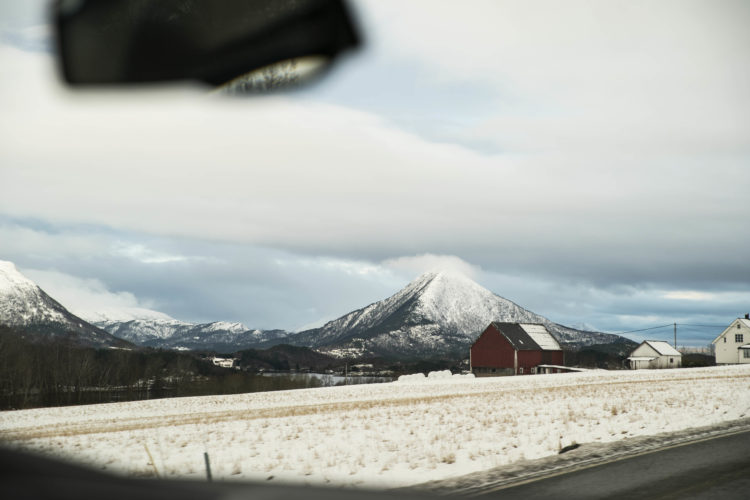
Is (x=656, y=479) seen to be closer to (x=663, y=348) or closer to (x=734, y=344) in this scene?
(x=734, y=344)

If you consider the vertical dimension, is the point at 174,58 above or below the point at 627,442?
above

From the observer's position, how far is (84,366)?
94.5 m

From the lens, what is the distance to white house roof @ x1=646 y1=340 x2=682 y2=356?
380 ft

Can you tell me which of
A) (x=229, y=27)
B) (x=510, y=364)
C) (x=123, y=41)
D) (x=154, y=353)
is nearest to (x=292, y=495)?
(x=229, y=27)

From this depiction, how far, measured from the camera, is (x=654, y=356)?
115750 millimetres

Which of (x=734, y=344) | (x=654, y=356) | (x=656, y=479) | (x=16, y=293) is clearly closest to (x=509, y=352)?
(x=654, y=356)

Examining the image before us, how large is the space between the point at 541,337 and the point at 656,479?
3856 inches

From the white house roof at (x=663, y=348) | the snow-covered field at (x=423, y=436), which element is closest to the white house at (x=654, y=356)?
the white house roof at (x=663, y=348)

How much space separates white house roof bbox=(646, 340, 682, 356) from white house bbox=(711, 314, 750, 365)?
9190 millimetres

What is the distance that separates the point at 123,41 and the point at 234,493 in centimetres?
112

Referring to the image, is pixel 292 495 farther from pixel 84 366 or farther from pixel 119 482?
pixel 84 366

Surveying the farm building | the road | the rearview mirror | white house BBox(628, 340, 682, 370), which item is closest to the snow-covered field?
the road

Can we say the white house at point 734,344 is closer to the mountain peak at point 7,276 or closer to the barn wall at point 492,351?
the barn wall at point 492,351

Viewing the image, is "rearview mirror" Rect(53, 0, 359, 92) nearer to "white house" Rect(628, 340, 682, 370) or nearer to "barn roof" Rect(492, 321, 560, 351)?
"barn roof" Rect(492, 321, 560, 351)
